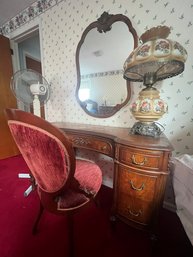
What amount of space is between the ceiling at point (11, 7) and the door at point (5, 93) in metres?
0.34

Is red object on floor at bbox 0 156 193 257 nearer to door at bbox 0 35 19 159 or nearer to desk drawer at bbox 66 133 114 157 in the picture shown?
desk drawer at bbox 66 133 114 157

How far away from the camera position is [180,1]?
98cm

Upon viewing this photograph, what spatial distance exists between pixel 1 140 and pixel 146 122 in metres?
2.49

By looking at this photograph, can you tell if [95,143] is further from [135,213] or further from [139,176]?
[135,213]

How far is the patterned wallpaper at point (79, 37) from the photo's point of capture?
1017 millimetres

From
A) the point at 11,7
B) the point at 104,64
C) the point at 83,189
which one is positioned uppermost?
the point at 11,7

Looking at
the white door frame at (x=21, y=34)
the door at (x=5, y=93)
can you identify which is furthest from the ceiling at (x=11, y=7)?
the door at (x=5, y=93)

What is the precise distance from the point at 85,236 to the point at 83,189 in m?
0.53

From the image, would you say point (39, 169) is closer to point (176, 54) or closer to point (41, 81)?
point (176, 54)

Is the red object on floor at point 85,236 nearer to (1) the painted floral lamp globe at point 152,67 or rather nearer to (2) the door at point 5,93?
(1) the painted floral lamp globe at point 152,67

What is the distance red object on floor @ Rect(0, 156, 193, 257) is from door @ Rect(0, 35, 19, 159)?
1.34 metres

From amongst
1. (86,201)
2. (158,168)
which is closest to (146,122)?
(158,168)

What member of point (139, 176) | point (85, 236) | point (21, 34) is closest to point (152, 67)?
point (139, 176)

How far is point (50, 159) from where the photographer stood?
0.53 metres
